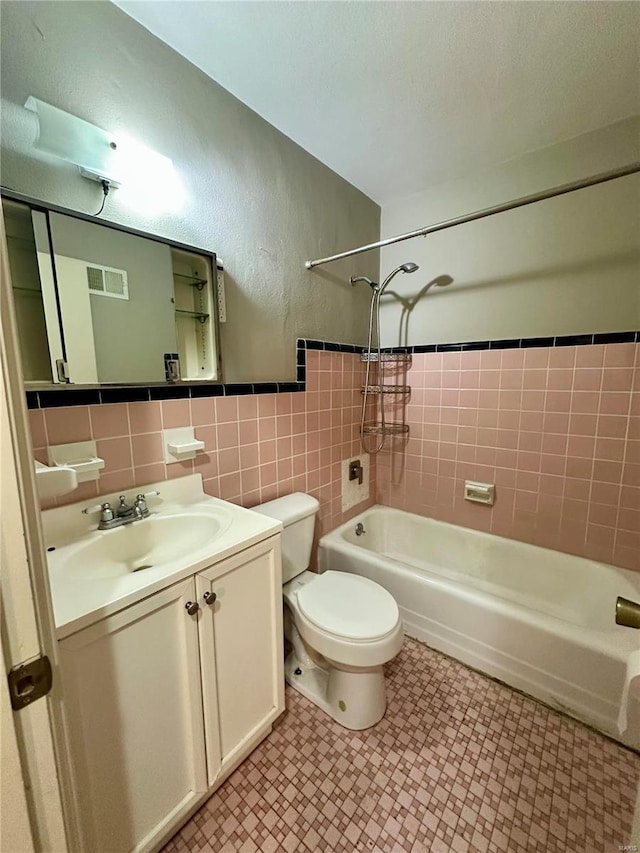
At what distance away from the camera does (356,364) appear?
7.18 ft

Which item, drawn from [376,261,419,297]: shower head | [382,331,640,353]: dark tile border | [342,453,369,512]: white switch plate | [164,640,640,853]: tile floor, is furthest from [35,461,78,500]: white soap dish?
[382,331,640,353]: dark tile border

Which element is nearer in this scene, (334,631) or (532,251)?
(334,631)

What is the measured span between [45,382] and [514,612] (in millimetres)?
1945

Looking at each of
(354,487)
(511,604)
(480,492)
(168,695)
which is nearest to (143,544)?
(168,695)

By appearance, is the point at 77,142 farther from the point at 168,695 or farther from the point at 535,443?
the point at 535,443

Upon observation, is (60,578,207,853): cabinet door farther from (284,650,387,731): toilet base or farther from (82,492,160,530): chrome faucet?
(284,650,387,731): toilet base

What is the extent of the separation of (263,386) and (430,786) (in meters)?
1.61

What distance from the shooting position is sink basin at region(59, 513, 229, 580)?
1.02 metres

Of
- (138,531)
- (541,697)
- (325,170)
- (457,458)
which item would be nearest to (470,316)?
(457,458)

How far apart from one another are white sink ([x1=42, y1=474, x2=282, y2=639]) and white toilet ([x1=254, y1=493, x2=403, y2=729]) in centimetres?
36

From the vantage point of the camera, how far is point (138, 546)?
1.15 m

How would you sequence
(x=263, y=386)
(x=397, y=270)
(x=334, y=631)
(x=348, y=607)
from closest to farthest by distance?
(x=334, y=631) < (x=348, y=607) < (x=263, y=386) < (x=397, y=270)

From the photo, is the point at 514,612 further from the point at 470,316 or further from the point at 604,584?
the point at 470,316

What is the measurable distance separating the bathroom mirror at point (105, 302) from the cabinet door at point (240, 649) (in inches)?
28.6
